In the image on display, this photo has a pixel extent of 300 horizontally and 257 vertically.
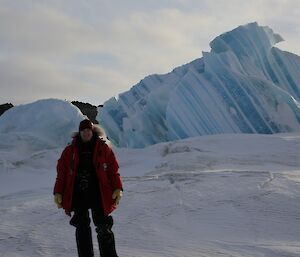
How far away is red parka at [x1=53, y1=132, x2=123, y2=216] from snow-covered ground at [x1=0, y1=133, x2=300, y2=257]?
0.59m

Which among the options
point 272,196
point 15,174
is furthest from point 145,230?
point 15,174

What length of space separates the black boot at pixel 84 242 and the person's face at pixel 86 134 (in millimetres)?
624

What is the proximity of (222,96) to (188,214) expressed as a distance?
360 inches

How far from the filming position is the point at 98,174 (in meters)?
3.56

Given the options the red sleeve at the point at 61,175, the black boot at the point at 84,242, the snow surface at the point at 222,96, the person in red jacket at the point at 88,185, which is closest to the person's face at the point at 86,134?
the person in red jacket at the point at 88,185

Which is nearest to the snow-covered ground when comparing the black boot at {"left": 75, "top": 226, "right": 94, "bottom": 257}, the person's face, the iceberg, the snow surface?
the black boot at {"left": 75, "top": 226, "right": 94, "bottom": 257}

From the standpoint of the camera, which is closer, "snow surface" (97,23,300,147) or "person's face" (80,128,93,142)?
"person's face" (80,128,93,142)

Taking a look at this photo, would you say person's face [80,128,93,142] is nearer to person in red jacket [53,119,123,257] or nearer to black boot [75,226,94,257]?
person in red jacket [53,119,123,257]

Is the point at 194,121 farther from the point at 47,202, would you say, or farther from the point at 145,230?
the point at 145,230

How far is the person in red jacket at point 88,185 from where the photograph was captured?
3.58 meters

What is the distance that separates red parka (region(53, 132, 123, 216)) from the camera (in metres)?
3.57

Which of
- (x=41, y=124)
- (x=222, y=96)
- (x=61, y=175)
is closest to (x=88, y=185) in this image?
(x=61, y=175)

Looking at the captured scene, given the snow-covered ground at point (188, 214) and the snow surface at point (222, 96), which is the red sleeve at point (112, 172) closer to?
the snow-covered ground at point (188, 214)

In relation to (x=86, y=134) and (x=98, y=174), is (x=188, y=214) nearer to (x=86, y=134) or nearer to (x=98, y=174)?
(x=98, y=174)
